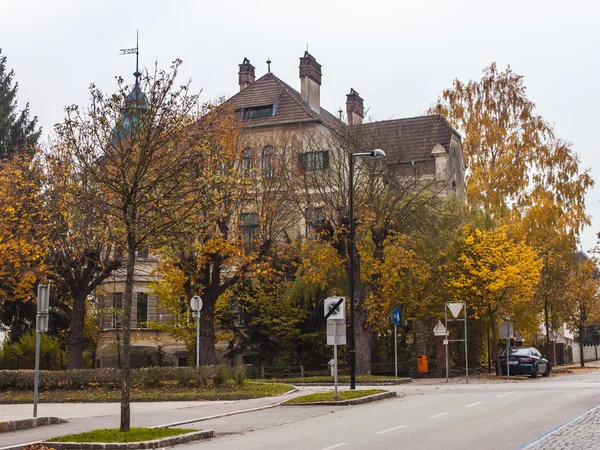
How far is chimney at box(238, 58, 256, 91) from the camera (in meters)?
59.1

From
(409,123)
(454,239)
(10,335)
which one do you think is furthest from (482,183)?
(10,335)

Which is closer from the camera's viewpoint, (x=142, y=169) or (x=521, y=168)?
(x=142, y=169)

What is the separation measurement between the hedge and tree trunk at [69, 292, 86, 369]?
4.27 metres

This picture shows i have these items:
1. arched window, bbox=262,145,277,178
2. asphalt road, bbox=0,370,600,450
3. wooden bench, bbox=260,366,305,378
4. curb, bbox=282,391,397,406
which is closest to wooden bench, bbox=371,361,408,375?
wooden bench, bbox=260,366,305,378

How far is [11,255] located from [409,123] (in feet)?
103

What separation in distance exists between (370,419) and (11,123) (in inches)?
1477

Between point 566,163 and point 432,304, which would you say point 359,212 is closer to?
point 432,304

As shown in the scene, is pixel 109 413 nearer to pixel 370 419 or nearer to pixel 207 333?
pixel 370 419

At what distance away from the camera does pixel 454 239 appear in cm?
4134

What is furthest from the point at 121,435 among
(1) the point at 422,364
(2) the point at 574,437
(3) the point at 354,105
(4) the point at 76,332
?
(3) the point at 354,105

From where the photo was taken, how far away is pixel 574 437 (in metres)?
13.3

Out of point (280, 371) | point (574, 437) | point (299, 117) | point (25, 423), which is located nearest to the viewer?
point (574, 437)

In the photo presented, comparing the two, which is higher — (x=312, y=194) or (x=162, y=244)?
(x=312, y=194)

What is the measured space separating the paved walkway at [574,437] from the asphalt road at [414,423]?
290mm
